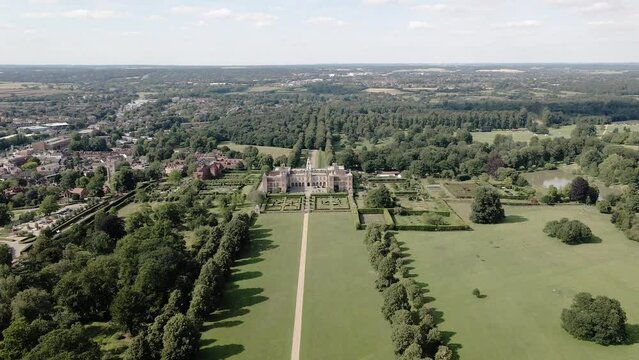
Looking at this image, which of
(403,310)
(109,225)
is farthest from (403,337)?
(109,225)

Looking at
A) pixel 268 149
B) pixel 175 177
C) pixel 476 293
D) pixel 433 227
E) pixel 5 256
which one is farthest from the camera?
pixel 268 149

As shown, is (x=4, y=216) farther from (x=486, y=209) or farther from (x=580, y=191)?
(x=580, y=191)

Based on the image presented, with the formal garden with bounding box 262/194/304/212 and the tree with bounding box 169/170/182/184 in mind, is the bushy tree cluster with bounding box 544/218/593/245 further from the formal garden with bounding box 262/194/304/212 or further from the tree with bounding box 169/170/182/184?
the tree with bounding box 169/170/182/184

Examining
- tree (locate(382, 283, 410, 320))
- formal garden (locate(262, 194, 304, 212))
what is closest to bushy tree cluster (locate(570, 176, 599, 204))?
formal garden (locate(262, 194, 304, 212))

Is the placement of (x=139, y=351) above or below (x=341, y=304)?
above

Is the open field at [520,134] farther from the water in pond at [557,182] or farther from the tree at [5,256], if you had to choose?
the tree at [5,256]

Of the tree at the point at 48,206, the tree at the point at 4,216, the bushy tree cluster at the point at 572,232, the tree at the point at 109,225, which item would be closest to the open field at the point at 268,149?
the tree at the point at 48,206

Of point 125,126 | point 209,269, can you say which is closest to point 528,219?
point 209,269
